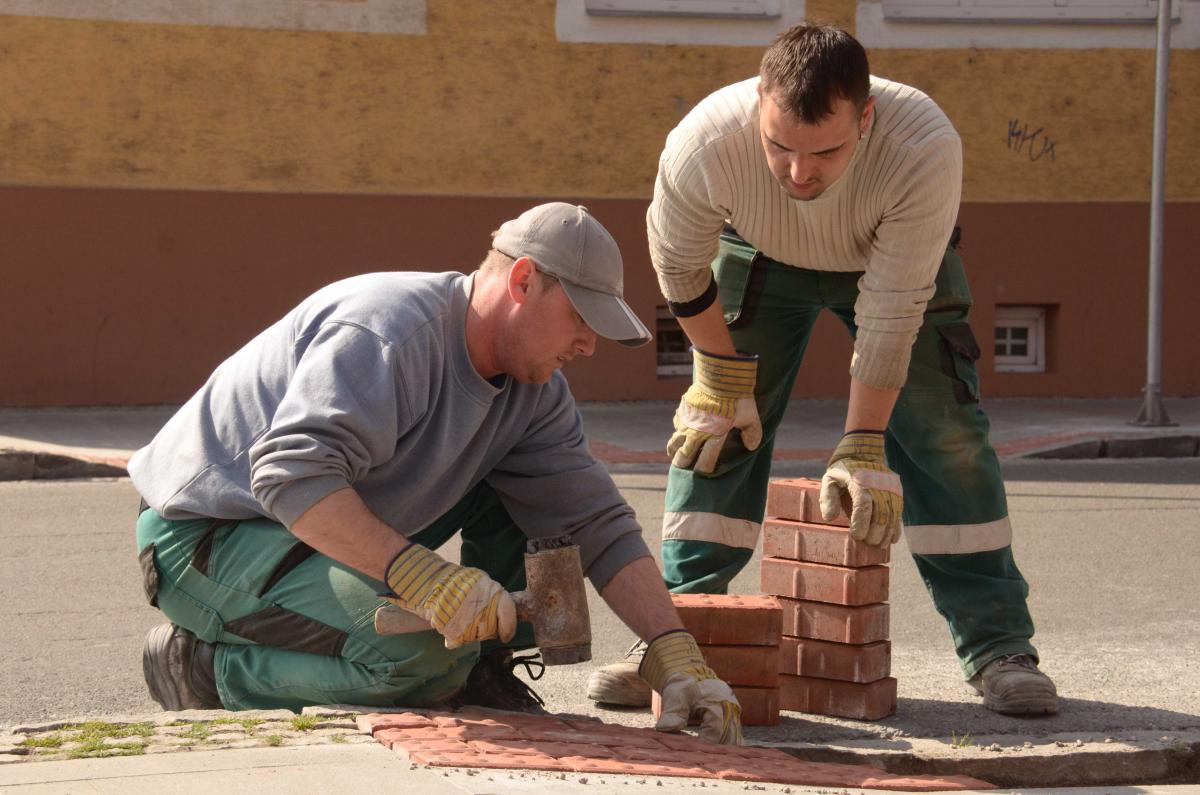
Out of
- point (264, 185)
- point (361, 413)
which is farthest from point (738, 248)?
point (264, 185)

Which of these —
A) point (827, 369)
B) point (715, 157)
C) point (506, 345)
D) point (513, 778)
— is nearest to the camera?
point (513, 778)

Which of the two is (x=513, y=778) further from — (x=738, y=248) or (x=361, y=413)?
(x=738, y=248)

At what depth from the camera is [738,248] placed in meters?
4.70

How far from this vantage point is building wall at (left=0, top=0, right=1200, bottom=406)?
456 inches

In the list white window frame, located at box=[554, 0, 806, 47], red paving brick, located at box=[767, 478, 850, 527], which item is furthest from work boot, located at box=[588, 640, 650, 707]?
white window frame, located at box=[554, 0, 806, 47]

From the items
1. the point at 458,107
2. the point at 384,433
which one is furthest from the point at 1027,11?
the point at 384,433

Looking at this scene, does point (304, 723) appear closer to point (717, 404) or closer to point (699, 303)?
point (717, 404)

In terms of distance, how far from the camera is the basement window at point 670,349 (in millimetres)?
13084

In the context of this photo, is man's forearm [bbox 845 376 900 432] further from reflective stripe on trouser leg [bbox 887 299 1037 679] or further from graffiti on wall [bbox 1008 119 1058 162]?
graffiti on wall [bbox 1008 119 1058 162]

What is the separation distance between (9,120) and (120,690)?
7.76m

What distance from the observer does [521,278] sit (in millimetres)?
3770

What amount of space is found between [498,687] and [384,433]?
0.88 m

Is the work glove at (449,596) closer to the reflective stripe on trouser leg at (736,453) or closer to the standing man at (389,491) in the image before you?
the standing man at (389,491)

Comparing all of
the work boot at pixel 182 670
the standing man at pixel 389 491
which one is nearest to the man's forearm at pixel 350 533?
the standing man at pixel 389 491
